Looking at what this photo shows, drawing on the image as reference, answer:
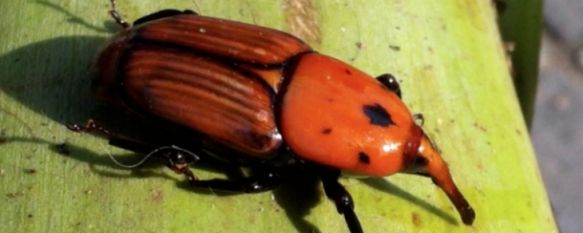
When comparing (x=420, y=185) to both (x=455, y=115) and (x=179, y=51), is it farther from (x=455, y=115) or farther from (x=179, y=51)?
(x=179, y=51)

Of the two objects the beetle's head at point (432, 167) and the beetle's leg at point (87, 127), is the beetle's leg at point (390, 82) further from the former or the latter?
the beetle's leg at point (87, 127)

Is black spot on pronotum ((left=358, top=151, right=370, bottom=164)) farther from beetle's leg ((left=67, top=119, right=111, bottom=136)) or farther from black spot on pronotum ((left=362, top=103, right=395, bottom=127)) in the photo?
beetle's leg ((left=67, top=119, right=111, bottom=136))

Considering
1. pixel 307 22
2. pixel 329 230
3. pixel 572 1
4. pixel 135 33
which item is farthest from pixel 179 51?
pixel 572 1

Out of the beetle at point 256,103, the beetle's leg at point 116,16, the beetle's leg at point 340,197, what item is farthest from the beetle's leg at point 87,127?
the beetle's leg at point 340,197

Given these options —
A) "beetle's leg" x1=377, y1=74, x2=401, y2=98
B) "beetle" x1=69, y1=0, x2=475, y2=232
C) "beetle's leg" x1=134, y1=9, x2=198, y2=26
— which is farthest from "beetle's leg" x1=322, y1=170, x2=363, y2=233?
"beetle's leg" x1=134, y1=9, x2=198, y2=26

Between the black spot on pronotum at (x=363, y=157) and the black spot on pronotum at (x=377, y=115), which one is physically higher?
the black spot on pronotum at (x=377, y=115)

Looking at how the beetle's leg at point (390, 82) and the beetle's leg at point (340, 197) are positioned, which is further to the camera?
Result: the beetle's leg at point (390, 82)
